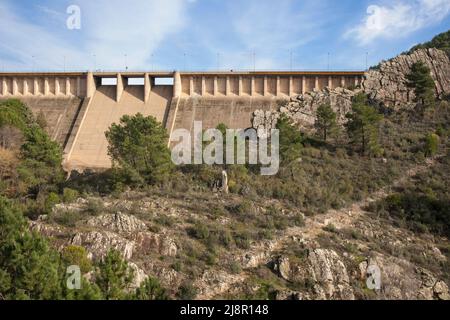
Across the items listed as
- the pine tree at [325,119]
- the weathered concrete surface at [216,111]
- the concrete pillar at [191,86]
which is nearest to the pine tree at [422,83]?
the pine tree at [325,119]

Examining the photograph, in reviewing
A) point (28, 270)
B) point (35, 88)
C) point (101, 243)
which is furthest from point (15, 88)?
point (28, 270)

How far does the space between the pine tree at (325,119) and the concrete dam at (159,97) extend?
697 cm

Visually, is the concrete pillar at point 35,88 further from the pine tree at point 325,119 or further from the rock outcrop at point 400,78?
the rock outcrop at point 400,78

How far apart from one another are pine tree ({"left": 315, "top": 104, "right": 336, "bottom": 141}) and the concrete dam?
274 inches

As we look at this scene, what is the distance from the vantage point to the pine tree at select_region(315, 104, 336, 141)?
1412 inches

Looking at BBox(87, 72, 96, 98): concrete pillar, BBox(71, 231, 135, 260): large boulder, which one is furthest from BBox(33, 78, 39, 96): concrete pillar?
BBox(71, 231, 135, 260): large boulder

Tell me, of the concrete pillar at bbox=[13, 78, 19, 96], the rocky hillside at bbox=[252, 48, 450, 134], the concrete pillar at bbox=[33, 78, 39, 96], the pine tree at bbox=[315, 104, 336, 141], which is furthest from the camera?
the concrete pillar at bbox=[13, 78, 19, 96]

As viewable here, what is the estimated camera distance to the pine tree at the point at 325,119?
3588 cm

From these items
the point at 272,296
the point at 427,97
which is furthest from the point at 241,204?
the point at 427,97

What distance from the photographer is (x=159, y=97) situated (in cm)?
4491

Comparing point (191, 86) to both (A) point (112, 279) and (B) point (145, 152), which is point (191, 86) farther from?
(A) point (112, 279)

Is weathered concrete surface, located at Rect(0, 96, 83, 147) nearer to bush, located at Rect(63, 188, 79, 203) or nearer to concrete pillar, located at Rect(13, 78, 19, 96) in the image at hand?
concrete pillar, located at Rect(13, 78, 19, 96)

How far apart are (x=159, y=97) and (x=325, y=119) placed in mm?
18253

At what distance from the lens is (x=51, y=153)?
28578mm
